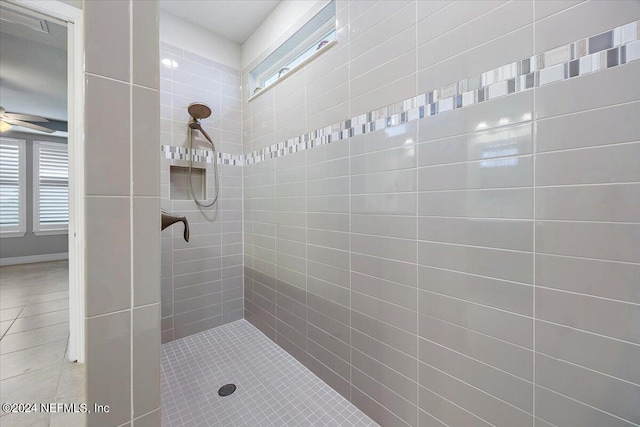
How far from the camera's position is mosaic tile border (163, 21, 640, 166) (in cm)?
73

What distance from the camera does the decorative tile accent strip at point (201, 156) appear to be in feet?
6.98

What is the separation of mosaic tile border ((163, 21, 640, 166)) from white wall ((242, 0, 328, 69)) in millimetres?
999

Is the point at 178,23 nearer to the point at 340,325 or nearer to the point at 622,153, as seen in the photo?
the point at 340,325

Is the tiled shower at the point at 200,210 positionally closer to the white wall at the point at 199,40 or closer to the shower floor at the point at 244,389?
the white wall at the point at 199,40

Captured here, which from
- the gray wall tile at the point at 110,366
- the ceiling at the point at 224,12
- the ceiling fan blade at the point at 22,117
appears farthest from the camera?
the ceiling fan blade at the point at 22,117

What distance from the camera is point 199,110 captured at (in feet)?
6.91

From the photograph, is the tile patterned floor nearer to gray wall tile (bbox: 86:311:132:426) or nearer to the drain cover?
the drain cover

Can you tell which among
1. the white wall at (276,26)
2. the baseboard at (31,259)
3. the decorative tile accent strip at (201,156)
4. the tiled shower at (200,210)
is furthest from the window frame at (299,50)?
the baseboard at (31,259)

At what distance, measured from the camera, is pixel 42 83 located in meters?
3.18

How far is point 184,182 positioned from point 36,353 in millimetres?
1610

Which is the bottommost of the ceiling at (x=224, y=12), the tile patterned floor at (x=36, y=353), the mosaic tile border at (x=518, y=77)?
the tile patterned floor at (x=36, y=353)

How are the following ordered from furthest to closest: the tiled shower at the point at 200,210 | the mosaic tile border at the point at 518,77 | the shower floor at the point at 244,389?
the tiled shower at the point at 200,210, the shower floor at the point at 244,389, the mosaic tile border at the point at 518,77

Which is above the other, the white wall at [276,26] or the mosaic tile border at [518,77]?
the white wall at [276,26]

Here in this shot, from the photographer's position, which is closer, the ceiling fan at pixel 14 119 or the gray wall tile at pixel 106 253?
the gray wall tile at pixel 106 253
